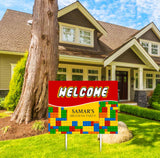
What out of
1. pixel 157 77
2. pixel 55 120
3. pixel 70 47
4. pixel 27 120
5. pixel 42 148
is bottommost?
pixel 42 148

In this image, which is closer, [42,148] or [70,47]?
[42,148]

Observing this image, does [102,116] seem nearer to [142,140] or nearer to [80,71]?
[142,140]

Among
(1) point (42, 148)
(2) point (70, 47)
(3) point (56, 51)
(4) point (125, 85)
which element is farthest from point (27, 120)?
(4) point (125, 85)

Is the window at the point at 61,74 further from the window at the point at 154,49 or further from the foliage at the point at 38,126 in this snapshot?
the window at the point at 154,49

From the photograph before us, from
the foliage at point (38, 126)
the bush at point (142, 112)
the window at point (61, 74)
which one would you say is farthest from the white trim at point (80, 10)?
the foliage at point (38, 126)

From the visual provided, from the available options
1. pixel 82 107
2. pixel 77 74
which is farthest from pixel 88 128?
pixel 77 74

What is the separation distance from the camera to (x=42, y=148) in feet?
12.6

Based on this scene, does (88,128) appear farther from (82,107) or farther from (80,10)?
(80,10)

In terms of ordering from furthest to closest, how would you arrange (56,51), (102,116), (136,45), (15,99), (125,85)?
(125,85)
(136,45)
(15,99)
(56,51)
(102,116)

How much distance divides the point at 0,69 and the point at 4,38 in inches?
90.6

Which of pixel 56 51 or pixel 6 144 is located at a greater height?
pixel 56 51

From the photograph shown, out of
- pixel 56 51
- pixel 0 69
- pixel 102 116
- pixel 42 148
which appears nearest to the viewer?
pixel 102 116

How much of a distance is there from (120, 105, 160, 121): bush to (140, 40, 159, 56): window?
8.47 m

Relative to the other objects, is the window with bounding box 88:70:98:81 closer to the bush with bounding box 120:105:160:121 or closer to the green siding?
the bush with bounding box 120:105:160:121
